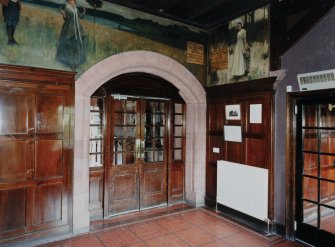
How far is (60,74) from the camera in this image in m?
3.56

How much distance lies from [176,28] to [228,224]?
384 cm

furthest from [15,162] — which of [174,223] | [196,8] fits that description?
[196,8]

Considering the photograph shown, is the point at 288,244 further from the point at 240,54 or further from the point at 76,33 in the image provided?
the point at 76,33

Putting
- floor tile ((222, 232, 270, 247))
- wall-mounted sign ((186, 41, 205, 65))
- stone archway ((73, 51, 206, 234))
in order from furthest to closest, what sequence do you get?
1. wall-mounted sign ((186, 41, 205, 65))
2. stone archway ((73, 51, 206, 234))
3. floor tile ((222, 232, 270, 247))

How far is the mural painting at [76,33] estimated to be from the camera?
3301 millimetres

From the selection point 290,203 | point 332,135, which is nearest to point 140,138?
point 290,203

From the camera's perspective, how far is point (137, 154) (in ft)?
15.5

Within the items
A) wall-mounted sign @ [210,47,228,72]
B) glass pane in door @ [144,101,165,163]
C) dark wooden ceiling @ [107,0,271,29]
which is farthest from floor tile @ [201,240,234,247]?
dark wooden ceiling @ [107,0,271,29]

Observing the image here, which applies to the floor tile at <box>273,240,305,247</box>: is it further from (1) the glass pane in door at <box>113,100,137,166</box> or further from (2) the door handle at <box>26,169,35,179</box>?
(2) the door handle at <box>26,169,35,179</box>

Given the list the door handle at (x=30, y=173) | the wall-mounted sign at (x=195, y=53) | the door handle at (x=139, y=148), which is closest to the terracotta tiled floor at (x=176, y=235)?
the door handle at (x=30, y=173)

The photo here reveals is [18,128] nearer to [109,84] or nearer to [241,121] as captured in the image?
[109,84]

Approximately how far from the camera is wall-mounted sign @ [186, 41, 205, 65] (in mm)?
4970

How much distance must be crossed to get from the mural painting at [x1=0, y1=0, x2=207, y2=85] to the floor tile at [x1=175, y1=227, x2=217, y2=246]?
304 centimetres

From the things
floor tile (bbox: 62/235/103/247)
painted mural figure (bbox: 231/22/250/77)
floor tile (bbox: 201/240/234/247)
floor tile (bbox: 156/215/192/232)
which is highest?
painted mural figure (bbox: 231/22/250/77)
